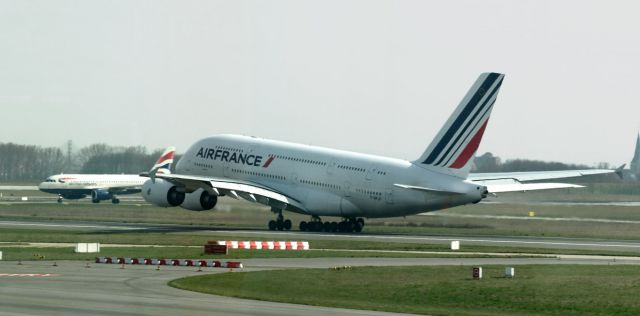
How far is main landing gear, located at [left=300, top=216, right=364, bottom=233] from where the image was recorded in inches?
3487

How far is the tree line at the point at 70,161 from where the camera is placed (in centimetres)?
11094

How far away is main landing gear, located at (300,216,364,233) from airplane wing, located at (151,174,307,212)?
136 cm

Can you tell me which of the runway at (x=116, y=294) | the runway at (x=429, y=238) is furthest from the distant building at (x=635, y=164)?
the runway at (x=116, y=294)

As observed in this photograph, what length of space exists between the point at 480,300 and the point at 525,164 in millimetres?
72043

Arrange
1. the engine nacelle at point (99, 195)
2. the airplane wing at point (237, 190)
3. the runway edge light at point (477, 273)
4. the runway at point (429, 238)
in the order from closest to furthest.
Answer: the runway edge light at point (477, 273)
the runway at point (429, 238)
the airplane wing at point (237, 190)
the engine nacelle at point (99, 195)

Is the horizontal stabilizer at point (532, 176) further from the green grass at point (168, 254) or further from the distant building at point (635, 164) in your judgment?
the green grass at point (168, 254)

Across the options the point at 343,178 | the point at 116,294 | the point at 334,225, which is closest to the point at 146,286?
the point at 116,294

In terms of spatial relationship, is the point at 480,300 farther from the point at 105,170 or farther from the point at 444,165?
the point at 105,170

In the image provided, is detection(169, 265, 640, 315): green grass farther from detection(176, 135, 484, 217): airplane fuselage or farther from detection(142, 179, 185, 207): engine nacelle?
detection(142, 179, 185, 207): engine nacelle

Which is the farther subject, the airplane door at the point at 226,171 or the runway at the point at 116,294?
the airplane door at the point at 226,171

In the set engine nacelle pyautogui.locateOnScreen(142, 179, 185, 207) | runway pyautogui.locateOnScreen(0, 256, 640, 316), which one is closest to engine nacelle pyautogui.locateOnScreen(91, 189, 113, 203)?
engine nacelle pyautogui.locateOnScreen(142, 179, 185, 207)

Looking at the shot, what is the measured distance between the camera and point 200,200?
89.9 metres

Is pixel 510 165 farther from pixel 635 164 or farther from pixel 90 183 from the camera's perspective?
pixel 90 183

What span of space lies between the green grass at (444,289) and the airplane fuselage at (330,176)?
28.1 metres
